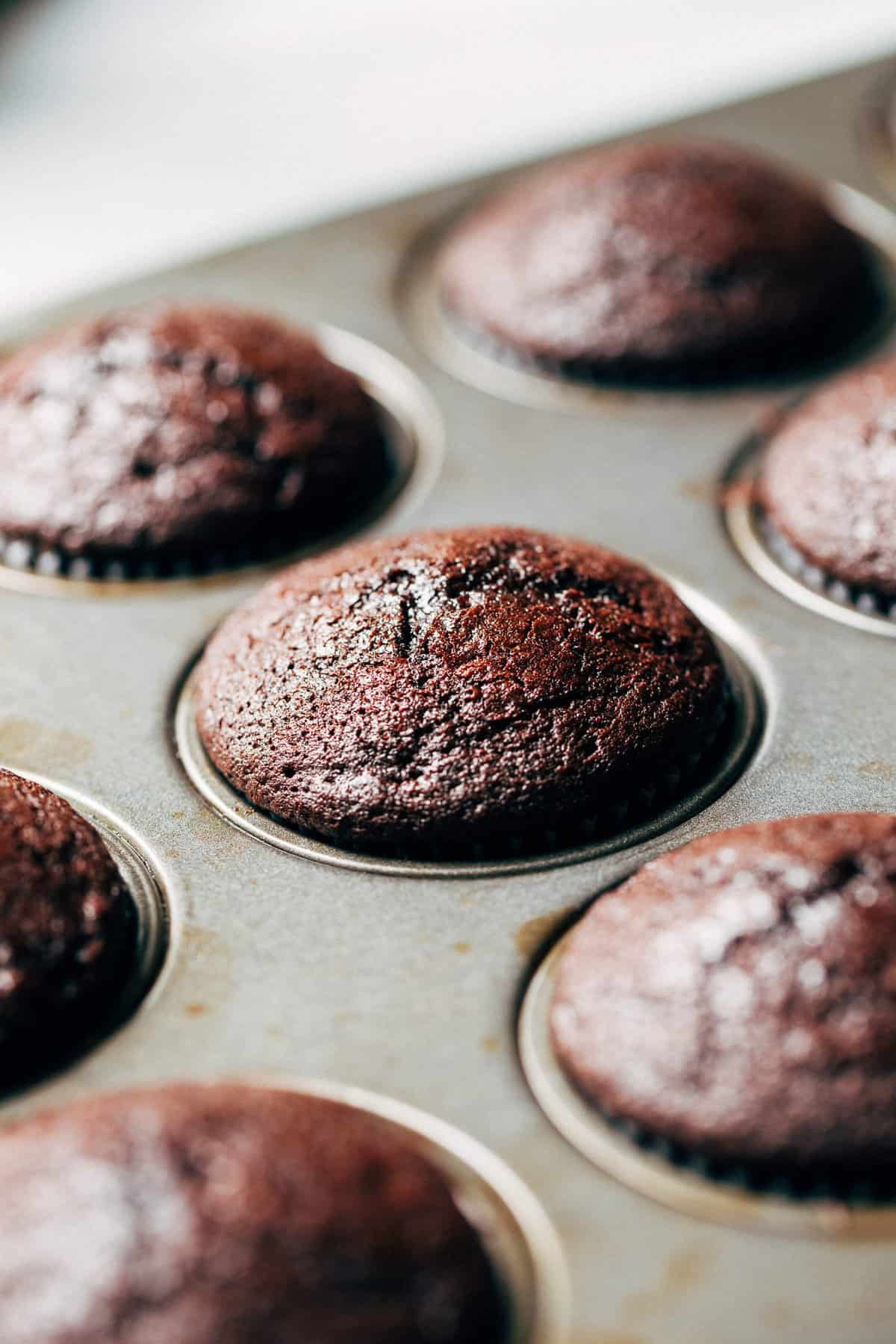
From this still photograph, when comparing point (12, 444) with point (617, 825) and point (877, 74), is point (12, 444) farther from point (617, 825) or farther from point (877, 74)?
point (877, 74)

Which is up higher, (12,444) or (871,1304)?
(12,444)

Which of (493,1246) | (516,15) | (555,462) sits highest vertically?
(516,15)

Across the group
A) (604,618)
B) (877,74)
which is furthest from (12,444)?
(877,74)

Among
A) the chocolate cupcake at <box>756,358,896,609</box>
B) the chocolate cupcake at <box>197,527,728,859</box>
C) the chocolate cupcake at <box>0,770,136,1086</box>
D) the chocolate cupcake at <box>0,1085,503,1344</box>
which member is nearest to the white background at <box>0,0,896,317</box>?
the chocolate cupcake at <box>756,358,896,609</box>

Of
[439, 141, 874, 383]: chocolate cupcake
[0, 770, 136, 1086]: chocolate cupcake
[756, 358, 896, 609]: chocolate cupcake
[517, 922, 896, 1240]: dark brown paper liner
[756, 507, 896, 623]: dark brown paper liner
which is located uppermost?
[439, 141, 874, 383]: chocolate cupcake

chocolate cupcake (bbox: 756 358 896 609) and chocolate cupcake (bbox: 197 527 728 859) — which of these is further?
chocolate cupcake (bbox: 756 358 896 609)

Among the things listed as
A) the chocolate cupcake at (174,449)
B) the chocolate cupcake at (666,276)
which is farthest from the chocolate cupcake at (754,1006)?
the chocolate cupcake at (666,276)

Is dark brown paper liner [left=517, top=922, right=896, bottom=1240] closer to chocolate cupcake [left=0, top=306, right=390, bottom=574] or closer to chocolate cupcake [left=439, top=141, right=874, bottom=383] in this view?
chocolate cupcake [left=0, top=306, right=390, bottom=574]
